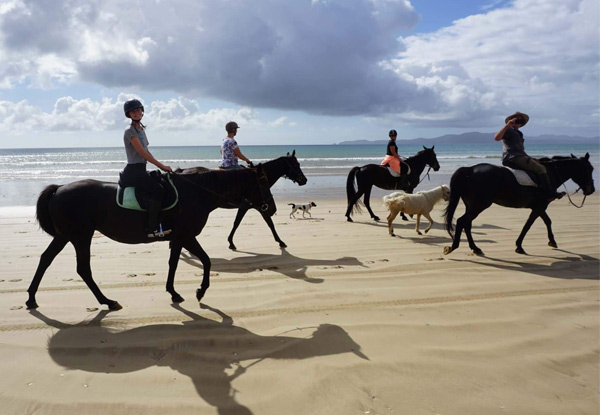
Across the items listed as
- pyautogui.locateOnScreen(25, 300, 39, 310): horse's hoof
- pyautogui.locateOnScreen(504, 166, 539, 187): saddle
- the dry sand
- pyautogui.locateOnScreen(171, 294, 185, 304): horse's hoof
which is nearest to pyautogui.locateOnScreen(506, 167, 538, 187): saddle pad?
pyautogui.locateOnScreen(504, 166, 539, 187): saddle

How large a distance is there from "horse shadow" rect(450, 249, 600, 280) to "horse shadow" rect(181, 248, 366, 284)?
2.18m

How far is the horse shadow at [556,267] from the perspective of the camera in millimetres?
5984

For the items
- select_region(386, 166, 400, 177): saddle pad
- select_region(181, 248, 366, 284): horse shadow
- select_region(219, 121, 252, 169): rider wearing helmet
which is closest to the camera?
select_region(181, 248, 366, 284): horse shadow

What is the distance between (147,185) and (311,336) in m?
2.57

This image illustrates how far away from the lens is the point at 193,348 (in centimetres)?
374

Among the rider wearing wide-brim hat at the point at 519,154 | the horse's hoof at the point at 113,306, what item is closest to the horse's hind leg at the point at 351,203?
the rider wearing wide-brim hat at the point at 519,154

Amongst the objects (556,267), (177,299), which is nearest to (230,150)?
(177,299)

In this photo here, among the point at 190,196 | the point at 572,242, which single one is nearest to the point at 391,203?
the point at 572,242

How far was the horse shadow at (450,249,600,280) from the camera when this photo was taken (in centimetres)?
598

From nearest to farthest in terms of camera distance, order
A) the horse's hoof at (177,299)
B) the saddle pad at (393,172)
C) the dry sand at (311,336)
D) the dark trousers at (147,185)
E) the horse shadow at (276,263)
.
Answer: the dry sand at (311,336)
the dark trousers at (147,185)
the horse's hoof at (177,299)
the horse shadow at (276,263)
the saddle pad at (393,172)

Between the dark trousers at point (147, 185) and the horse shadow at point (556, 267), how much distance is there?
16.2ft

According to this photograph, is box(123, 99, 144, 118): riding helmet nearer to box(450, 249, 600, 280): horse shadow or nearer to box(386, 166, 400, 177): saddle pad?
box(450, 249, 600, 280): horse shadow

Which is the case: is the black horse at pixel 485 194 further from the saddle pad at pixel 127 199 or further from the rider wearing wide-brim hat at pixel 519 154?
the saddle pad at pixel 127 199

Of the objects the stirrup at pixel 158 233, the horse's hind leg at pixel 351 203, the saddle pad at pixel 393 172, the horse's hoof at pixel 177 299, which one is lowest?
the horse's hoof at pixel 177 299
